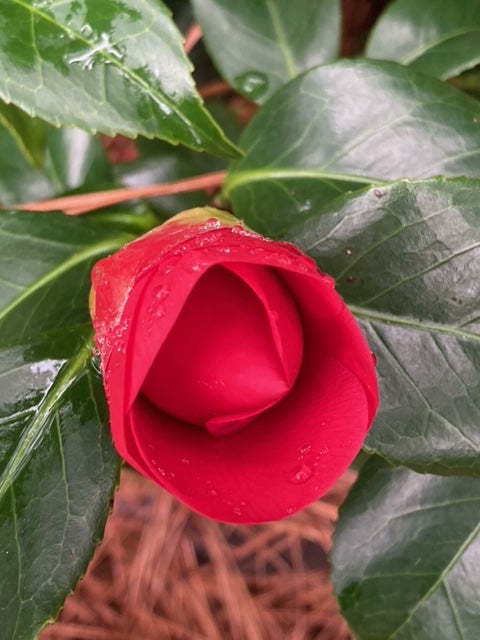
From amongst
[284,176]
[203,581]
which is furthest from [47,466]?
[203,581]

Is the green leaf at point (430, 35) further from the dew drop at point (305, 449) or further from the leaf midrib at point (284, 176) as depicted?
the dew drop at point (305, 449)

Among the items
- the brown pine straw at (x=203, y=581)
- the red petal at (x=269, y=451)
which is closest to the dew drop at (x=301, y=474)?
the red petal at (x=269, y=451)

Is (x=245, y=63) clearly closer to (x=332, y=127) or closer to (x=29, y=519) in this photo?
(x=332, y=127)

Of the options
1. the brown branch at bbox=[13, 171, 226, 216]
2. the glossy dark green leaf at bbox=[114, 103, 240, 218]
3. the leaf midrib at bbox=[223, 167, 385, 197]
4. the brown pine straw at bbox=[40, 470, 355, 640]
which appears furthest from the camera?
the brown pine straw at bbox=[40, 470, 355, 640]

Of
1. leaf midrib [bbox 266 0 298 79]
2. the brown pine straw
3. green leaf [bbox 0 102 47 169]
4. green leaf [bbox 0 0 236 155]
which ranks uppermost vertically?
green leaf [bbox 0 0 236 155]

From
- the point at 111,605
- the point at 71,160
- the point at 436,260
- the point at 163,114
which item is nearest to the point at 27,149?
the point at 71,160

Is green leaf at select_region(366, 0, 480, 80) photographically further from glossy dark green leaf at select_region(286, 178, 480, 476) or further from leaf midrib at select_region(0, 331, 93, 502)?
leaf midrib at select_region(0, 331, 93, 502)

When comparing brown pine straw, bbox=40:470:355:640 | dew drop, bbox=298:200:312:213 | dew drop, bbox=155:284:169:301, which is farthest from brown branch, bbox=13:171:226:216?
brown pine straw, bbox=40:470:355:640
